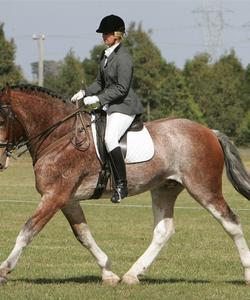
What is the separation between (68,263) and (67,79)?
58.9m

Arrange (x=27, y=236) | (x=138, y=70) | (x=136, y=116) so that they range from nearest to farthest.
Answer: (x=27, y=236) → (x=136, y=116) → (x=138, y=70)

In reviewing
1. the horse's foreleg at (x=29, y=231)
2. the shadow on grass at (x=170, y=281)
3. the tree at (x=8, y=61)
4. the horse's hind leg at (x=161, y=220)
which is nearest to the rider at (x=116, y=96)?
the horse's foreleg at (x=29, y=231)

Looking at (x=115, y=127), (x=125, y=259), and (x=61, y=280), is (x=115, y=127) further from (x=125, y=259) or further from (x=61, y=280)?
(x=125, y=259)

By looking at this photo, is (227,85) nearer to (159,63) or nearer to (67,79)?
(159,63)

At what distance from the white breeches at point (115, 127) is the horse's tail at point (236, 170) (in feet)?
4.64

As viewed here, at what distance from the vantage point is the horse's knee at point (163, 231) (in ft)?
35.9

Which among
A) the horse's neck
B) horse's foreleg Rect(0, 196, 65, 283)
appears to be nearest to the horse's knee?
horse's foreleg Rect(0, 196, 65, 283)

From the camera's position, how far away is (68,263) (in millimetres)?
12461

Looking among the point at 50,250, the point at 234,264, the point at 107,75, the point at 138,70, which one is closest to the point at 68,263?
the point at 50,250

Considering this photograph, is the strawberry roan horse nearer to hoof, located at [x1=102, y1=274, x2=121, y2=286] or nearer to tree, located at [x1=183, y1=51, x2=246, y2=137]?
hoof, located at [x1=102, y1=274, x2=121, y2=286]

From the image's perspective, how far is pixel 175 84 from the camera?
6481 centimetres

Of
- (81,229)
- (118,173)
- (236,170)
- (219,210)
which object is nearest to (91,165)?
(118,173)

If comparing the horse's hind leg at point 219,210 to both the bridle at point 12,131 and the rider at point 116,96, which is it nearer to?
the rider at point 116,96

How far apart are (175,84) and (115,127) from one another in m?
54.9
